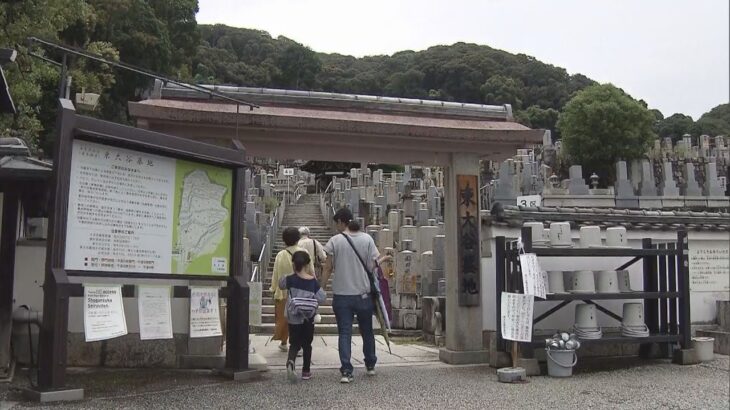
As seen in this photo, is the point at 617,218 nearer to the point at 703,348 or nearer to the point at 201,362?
the point at 703,348

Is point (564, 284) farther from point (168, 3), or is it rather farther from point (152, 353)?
point (168, 3)

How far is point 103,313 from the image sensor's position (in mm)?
5395

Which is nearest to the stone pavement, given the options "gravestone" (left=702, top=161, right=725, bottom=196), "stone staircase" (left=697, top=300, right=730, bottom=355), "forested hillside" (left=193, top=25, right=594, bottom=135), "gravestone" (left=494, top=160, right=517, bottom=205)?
"stone staircase" (left=697, top=300, right=730, bottom=355)

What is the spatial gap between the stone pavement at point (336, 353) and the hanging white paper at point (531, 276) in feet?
6.54

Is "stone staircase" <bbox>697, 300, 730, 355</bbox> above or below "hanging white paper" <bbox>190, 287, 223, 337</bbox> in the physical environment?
below

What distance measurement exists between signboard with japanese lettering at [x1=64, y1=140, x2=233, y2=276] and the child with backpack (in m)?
0.85

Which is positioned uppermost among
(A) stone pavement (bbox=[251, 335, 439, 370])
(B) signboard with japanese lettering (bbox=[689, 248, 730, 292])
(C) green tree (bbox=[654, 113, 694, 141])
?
(C) green tree (bbox=[654, 113, 694, 141])

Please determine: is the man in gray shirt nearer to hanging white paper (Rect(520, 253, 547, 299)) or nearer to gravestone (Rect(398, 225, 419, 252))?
hanging white paper (Rect(520, 253, 547, 299))

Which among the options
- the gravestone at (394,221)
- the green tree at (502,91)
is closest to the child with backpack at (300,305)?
the gravestone at (394,221)

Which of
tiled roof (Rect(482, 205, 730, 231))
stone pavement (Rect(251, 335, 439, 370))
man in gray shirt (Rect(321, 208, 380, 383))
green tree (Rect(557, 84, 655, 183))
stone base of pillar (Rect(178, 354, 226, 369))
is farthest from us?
green tree (Rect(557, 84, 655, 183))

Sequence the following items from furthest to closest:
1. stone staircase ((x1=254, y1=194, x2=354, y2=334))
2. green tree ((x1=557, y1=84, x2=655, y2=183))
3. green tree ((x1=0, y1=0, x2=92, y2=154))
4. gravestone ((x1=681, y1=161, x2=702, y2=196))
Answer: green tree ((x1=557, y1=84, x2=655, y2=183))
gravestone ((x1=681, y1=161, x2=702, y2=196))
stone staircase ((x1=254, y1=194, x2=354, y2=334))
green tree ((x1=0, y1=0, x2=92, y2=154))

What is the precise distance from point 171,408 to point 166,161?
246 centimetres

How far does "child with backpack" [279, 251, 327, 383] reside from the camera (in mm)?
6223

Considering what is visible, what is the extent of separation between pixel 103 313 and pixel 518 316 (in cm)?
441
